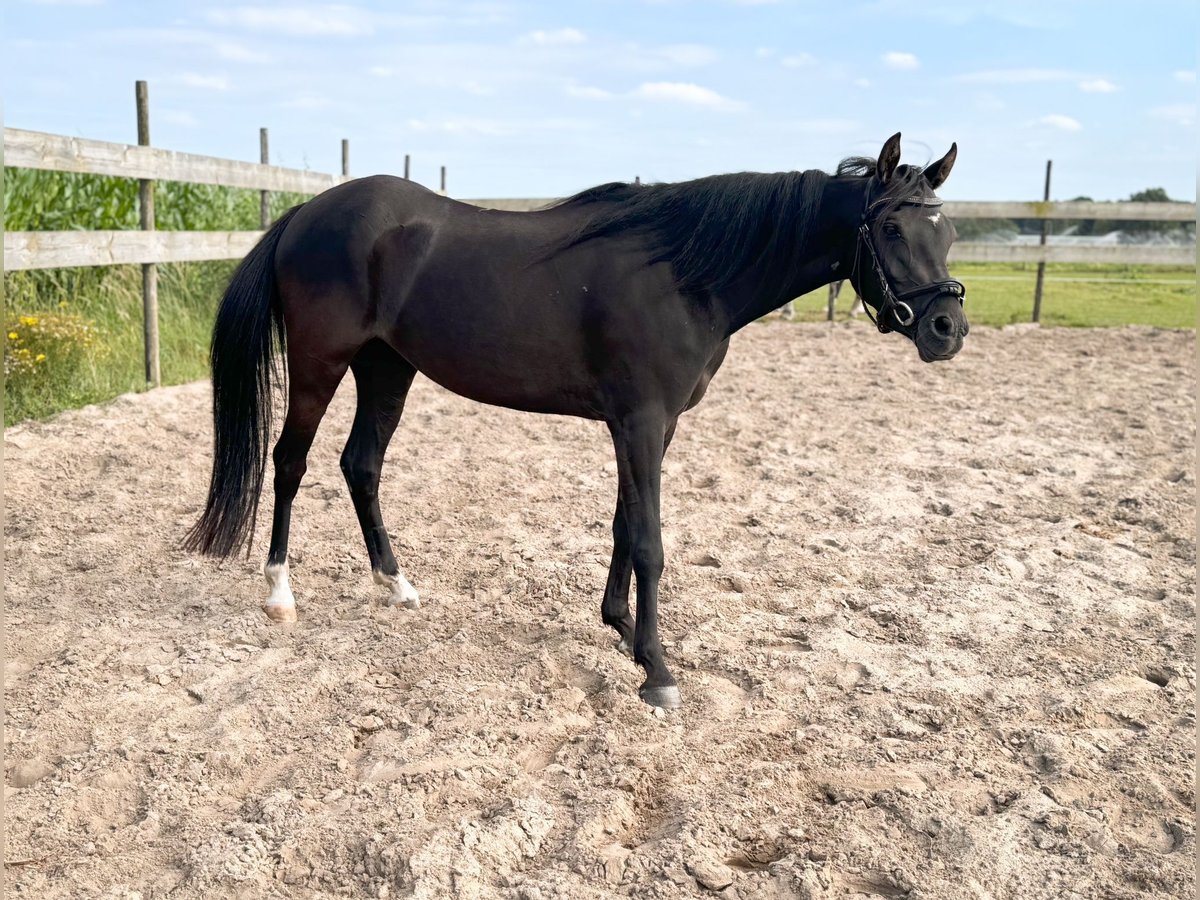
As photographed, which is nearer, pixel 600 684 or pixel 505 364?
pixel 600 684

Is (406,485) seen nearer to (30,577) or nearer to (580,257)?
(30,577)

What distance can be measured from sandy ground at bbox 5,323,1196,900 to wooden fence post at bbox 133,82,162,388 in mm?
1395

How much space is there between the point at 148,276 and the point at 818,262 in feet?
20.1

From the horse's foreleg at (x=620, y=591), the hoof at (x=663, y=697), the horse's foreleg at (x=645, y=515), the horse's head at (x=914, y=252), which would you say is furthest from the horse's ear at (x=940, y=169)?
the hoof at (x=663, y=697)

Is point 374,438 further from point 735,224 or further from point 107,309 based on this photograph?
point 107,309

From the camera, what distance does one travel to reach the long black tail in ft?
12.6

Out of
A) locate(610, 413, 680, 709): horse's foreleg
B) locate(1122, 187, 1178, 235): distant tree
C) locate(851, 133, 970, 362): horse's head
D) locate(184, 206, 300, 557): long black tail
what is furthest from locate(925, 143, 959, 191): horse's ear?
locate(1122, 187, 1178, 235): distant tree

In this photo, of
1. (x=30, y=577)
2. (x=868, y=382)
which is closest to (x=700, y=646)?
(x=30, y=577)

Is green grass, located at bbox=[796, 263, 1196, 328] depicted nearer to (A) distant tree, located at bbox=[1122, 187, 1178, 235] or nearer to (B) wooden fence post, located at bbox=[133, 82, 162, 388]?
(B) wooden fence post, located at bbox=[133, 82, 162, 388]

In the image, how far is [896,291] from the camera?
10.1 feet

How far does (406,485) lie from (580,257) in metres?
2.43

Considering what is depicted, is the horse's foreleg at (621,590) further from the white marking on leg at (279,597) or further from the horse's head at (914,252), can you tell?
the white marking on leg at (279,597)

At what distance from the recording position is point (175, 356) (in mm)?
8398

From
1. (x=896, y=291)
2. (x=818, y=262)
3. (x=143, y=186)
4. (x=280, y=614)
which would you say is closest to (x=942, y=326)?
(x=896, y=291)
